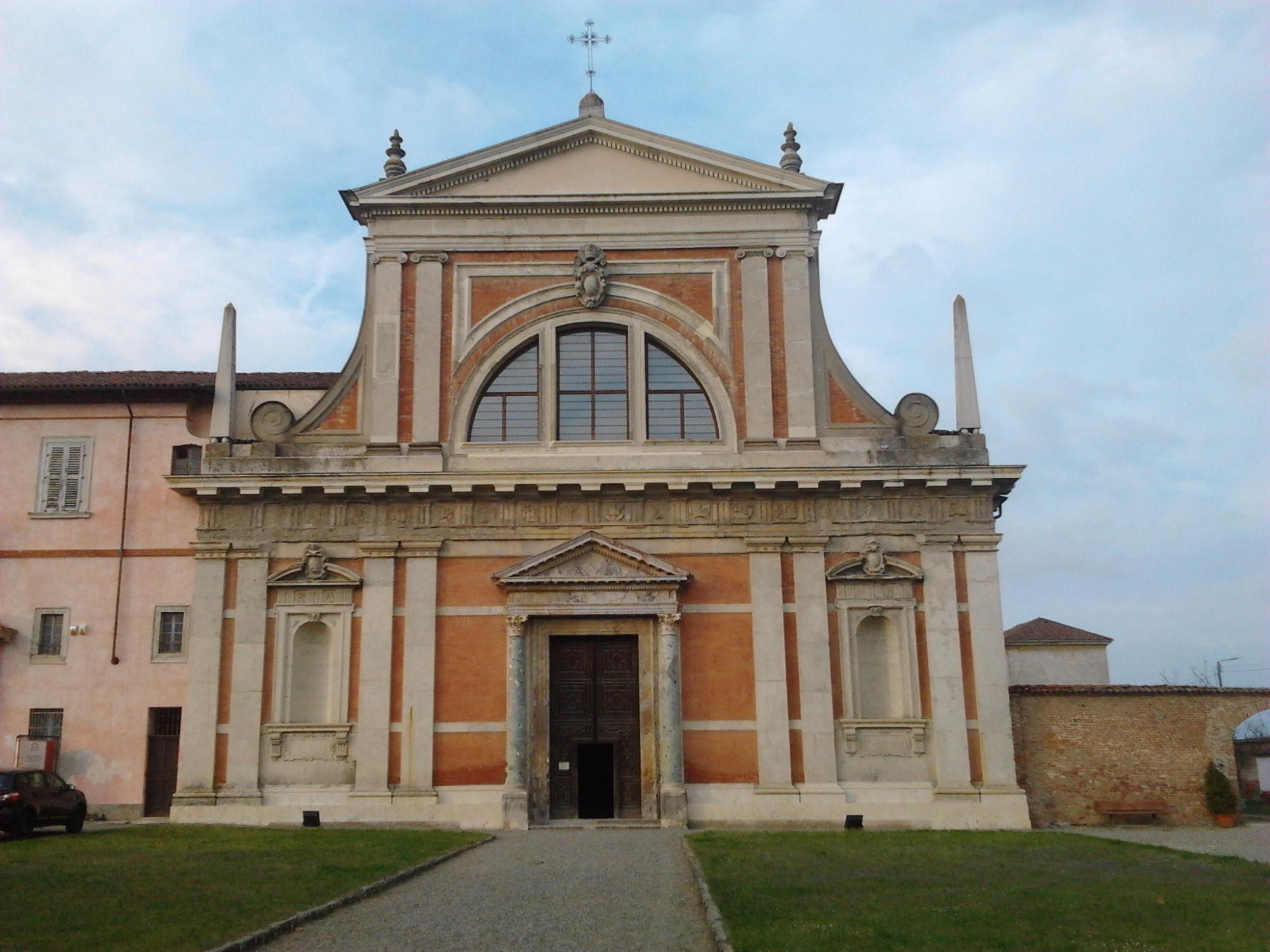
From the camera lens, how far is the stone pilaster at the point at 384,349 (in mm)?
23703

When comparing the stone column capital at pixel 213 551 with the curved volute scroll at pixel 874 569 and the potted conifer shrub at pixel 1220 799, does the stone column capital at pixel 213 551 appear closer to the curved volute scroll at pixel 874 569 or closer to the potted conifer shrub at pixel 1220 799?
the curved volute scroll at pixel 874 569

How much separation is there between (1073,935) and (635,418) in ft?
48.0

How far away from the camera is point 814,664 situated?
22578mm

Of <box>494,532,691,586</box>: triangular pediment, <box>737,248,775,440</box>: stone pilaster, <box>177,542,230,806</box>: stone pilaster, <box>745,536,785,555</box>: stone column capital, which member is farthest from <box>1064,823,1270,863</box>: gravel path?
<box>177,542,230,806</box>: stone pilaster

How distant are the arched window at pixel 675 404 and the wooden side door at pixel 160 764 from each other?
1079 centimetres

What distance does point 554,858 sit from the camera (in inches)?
670

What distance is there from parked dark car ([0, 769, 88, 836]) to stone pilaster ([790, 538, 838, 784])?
1273cm

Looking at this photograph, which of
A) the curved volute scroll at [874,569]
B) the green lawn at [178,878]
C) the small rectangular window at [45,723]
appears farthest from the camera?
the small rectangular window at [45,723]

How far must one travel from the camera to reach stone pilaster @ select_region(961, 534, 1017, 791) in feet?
73.0

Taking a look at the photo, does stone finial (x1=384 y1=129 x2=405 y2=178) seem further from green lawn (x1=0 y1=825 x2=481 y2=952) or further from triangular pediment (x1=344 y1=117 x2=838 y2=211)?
green lawn (x1=0 y1=825 x2=481 y2=952)

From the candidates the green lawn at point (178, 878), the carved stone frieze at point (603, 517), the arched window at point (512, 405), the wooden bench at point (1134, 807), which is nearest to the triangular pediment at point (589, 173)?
the arched window at point (512, 405)

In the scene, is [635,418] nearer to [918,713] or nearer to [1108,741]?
A: [918,713]

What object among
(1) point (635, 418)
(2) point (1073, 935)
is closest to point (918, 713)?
(1) point (635, 418)

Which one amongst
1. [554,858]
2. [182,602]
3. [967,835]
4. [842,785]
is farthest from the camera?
[182,602]
